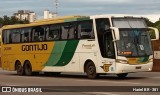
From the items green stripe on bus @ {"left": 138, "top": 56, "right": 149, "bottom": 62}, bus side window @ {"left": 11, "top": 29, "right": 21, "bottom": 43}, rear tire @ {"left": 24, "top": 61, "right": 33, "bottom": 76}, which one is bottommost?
rear tire @ {"left": 24, "top": 61, "right": 33, "bottom": 76}

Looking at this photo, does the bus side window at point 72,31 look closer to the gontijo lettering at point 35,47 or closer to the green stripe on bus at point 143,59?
the gontijo lettering at point 35,47

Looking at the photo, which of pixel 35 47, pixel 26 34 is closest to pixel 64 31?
pixel 35 47

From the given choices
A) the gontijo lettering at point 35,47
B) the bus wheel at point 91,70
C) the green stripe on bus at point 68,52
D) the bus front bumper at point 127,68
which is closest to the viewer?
the bus front bumper at point 127,68

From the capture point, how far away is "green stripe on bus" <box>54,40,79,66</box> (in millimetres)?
25673

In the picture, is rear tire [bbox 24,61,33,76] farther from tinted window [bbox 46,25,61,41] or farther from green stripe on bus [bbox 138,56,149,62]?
green stripe on bus [bbox 138,56,149,62]

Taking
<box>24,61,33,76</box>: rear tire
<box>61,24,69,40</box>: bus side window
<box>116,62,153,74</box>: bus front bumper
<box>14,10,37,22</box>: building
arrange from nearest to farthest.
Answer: <box>116,62,153,74</box>: bus front bumper
<box>61,24,69,40</box>: bus side window
<box>24,61,33,76</box>: rear tire
<box>14,10,37,22</box>: building

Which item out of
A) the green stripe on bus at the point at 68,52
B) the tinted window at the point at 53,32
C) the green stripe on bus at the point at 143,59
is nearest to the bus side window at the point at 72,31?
the green stripe on bus at the point at 68,52

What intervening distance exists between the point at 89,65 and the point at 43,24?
4.94m

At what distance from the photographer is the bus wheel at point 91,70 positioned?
79.9 ft

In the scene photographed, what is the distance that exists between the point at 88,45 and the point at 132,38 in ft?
8.22

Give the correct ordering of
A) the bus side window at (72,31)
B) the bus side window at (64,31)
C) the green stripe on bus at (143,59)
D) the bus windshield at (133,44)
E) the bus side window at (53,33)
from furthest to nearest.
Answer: the bus side window at (53,33) < the bus side window at (64,31) < the bus side window at (72,31) < the green stripe on bus at (143,59) < the bus windshield at (133,44)

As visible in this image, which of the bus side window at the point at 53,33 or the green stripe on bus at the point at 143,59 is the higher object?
the bus side window at the point at 53,33

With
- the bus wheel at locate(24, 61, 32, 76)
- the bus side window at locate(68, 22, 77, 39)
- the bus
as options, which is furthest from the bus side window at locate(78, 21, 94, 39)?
the bus wheel at locate(24, 61, 32, 76)

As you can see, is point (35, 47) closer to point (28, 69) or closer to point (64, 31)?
point (28, 69)
